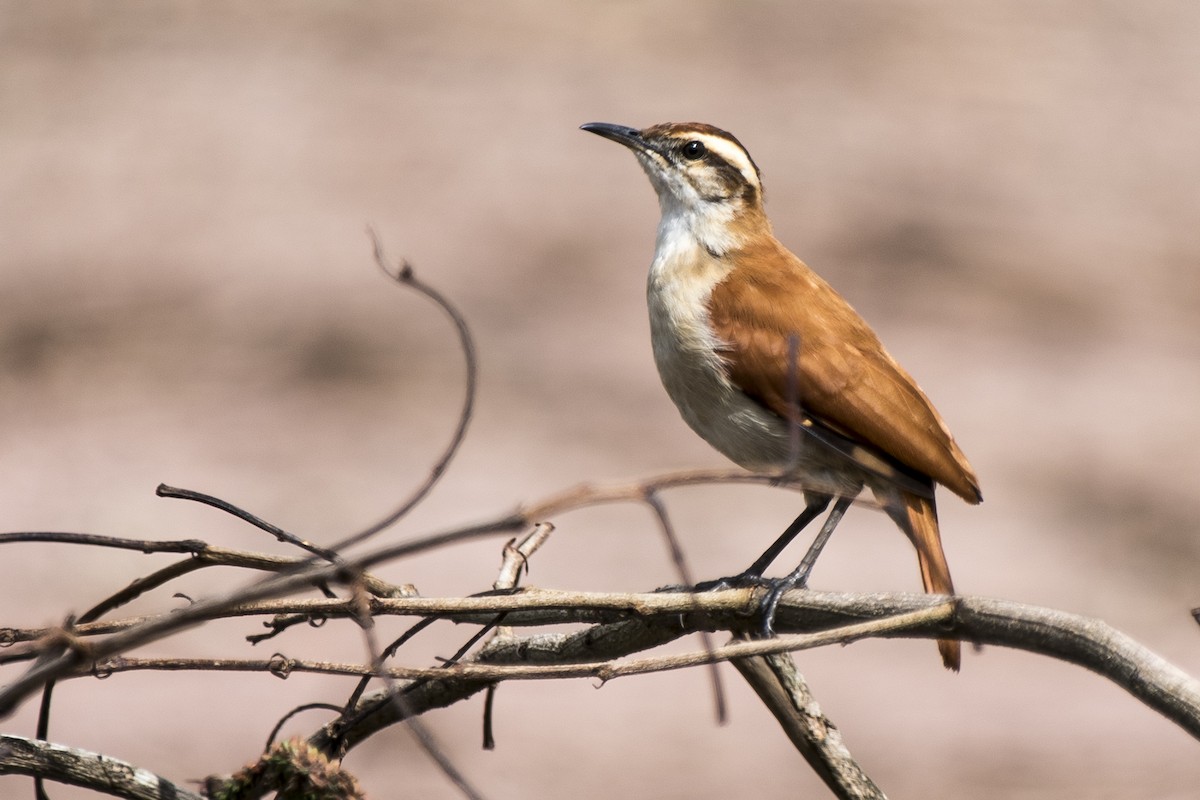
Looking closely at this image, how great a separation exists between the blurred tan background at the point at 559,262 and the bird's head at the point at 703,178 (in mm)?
9437

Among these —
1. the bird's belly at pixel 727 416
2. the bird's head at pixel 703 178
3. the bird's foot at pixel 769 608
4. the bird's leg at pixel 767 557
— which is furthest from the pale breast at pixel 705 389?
the bird's foot at pixel 769 608

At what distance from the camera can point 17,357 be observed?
17797 millimetres

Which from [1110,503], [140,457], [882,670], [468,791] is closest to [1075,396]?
[1110,503]

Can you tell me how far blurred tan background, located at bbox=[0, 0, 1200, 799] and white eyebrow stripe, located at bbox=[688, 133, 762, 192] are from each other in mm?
9552

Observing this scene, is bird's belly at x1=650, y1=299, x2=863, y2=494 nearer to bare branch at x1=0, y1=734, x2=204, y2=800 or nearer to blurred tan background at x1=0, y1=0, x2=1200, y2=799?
bare branch at x1=0, y1=734, x2=204, y2=800

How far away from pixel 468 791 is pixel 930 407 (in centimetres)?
323

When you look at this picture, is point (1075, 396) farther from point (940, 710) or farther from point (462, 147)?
point (462, 147)

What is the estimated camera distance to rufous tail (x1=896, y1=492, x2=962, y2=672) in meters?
4.10

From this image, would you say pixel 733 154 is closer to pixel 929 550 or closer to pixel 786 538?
pixel 786 538

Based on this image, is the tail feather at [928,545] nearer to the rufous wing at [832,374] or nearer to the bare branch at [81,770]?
the rufous wing at [832,374]

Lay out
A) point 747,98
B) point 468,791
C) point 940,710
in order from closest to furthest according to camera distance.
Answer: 1. point 468,791
2. point 940,710
3. point 747,98

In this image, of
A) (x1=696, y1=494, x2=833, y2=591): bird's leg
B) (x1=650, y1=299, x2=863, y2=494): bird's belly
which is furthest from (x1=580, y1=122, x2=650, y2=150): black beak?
(x1=696, y1=494, x2=833, y2=591): bird's leg

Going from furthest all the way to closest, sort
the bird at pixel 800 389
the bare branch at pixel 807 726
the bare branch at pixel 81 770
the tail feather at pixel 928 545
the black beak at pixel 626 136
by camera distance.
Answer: the black beak at pixel 626 136 < the bird at pixel 800 389 < the tail feather at pixel 928 545 < the bare branch at pixel 807 726 < the bare branch at pixel 81 770

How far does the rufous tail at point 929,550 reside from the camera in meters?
4.10
